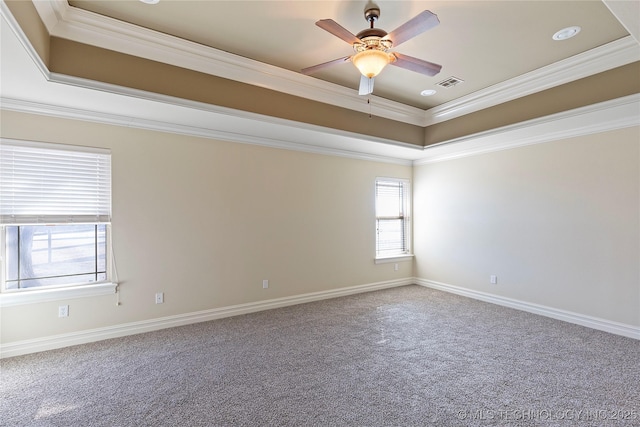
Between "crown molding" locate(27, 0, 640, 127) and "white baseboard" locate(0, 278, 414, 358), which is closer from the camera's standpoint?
"crown molding" locate(27, 0, 640, 127)

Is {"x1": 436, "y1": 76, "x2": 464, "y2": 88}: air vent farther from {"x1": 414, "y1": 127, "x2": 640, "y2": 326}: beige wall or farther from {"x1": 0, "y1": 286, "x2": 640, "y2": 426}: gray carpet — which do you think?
{"x1": 0, "y1": 286, "x2": 640, "y2": 426}: gray carpet

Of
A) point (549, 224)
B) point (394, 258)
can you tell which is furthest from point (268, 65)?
point (549, 224)

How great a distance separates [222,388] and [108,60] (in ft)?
10.1

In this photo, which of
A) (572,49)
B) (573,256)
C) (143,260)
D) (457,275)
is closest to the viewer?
(572,49)

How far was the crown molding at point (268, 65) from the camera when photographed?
8.96 ft

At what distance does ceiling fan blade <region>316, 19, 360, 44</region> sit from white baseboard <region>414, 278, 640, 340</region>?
4259 millimetres

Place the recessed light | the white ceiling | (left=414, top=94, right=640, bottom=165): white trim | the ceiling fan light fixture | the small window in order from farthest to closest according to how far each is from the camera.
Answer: (left=414, top=94, right=640, bottom=165): white trim, the small window, the recessed light, the white ceiling, the ceiling fan light fixture

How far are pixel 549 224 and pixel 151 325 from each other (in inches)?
209

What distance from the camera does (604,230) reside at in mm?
3777

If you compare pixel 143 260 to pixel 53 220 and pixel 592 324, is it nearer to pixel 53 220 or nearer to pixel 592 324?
pixel 53 220

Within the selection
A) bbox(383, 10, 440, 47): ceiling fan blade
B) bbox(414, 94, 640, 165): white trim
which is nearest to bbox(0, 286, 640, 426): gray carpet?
bbox(414, 94, 640, 165): white trim

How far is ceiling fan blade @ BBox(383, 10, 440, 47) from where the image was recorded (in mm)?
2086

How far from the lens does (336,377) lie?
2.65 metres

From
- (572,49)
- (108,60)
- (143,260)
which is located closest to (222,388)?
(143,260)
